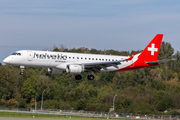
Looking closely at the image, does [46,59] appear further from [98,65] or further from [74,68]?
[98,65]

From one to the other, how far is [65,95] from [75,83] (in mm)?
25309

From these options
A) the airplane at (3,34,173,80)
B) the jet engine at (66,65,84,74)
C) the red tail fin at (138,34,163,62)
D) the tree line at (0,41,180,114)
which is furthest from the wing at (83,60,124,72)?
the tree line at (0,41,180,114)

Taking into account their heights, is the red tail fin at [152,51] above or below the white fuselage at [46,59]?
above

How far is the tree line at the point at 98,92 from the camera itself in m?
116

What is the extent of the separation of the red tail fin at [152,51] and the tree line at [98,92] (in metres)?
44.9

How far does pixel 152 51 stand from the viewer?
6450 cm

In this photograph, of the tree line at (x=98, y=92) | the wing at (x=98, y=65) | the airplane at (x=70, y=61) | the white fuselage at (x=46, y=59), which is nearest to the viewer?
the white fuselage at (x=46, y=59)

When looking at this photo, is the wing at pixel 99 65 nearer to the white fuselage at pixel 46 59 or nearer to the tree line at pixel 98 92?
the white fuselage at pixel 46 59

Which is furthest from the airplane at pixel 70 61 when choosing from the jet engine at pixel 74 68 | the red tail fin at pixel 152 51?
the red tail fin at pixel 152 51

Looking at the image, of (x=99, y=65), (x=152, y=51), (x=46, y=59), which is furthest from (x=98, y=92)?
(x=46, y=59)

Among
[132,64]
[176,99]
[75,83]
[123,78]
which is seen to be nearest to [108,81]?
[123,78]

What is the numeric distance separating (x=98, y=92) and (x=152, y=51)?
73.3 m

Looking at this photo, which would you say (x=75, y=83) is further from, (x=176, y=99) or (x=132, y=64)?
(x=132, y=64)

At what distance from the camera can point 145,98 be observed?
4764 inches
